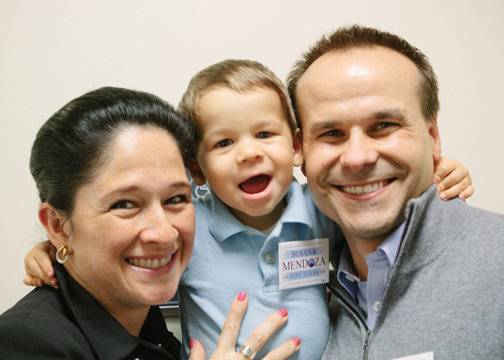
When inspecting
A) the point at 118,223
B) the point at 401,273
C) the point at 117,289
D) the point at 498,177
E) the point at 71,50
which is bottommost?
the point at 498,177

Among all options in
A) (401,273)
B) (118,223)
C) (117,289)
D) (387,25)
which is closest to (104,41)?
(118,223)

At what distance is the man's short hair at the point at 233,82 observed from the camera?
1.25 metres

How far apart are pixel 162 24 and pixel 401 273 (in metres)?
1.72

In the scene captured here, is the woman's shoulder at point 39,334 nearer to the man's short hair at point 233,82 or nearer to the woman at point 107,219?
the woman at point 107,219

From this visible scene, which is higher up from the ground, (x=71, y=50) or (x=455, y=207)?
(x=71, y=50)

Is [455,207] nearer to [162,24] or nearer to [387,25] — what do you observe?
[387,25]

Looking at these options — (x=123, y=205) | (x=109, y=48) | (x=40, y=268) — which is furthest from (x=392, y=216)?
(x=109, y=48)

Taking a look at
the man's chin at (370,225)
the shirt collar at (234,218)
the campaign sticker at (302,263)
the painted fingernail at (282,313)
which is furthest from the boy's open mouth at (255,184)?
the painted fingernail at (282,313)

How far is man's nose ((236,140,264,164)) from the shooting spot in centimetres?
119

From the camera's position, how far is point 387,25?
2014 millimetres

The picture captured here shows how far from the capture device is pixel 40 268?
1038mm

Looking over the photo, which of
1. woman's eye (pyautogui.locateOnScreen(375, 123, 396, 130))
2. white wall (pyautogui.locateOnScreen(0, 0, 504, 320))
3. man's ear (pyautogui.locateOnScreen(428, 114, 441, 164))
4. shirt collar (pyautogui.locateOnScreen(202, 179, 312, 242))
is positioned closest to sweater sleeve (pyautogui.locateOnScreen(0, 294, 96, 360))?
shirt collar (pyautogui.locateOnScreen(202, 179, 312, 242))

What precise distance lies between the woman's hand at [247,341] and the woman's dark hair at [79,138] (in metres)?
0.65

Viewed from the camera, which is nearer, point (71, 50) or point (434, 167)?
point (434, 167)
